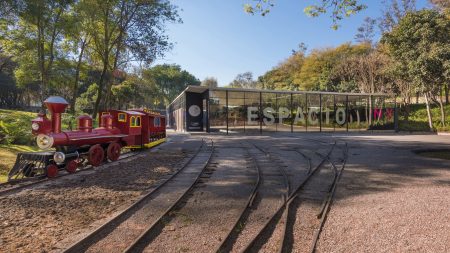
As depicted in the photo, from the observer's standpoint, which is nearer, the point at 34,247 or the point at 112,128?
the point at 34,247

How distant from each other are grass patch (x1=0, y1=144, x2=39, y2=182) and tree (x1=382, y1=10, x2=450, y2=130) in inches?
1188

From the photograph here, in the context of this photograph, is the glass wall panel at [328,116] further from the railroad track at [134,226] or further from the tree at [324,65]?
the railroad track at [134,226]

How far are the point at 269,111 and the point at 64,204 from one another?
2841 cm

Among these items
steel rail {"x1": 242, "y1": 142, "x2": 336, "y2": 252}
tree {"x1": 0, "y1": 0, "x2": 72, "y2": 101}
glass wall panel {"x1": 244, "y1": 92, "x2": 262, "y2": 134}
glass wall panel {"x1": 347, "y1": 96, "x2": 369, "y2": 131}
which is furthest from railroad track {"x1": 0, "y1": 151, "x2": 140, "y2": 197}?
glass wall panel {"x1": 347, "y1": 96, "x2": 369, "y2": 131}

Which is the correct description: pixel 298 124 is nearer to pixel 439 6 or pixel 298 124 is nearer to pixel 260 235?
pixel 439 6

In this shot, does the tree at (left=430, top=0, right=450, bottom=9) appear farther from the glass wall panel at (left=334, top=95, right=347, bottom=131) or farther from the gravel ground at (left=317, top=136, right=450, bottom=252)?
the gravel ground at (left=317, top=136, right=450, bottom=252)

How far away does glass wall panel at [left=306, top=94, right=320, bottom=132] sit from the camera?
35.8 metres

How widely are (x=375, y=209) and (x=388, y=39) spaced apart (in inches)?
1211

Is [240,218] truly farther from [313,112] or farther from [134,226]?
[313,112]

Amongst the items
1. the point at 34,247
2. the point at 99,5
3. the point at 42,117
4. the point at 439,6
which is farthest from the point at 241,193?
the point at 439,6

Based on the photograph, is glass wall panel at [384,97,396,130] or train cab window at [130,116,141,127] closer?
train cab window at [130,116,141,127]

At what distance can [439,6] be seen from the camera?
33562 millimetres

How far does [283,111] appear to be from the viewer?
35.5 metres

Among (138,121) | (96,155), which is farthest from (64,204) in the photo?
(138,121)
